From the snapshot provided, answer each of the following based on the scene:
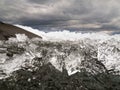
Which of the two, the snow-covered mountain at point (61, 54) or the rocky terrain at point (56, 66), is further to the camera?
the snow-covered mountain at point (61, 54)

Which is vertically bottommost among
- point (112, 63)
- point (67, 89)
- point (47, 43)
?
point (67, 89)

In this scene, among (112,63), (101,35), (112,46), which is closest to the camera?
(112,63)

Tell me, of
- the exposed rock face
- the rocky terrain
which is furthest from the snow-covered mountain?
the exposed rock face

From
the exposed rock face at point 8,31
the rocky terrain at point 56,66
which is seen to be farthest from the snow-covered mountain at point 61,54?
the exposed rock face at point 8,31

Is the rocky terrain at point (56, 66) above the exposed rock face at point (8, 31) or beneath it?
beneath

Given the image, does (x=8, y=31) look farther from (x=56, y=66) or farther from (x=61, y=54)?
(x=56, y=66)

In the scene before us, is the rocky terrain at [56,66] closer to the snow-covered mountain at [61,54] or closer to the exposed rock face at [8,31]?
the snow-covered mountain at [61,54]

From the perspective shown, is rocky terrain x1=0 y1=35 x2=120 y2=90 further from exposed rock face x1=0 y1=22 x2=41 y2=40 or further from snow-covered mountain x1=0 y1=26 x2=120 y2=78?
exposed rock face x1=0 y1=22 x2=41 y2=40

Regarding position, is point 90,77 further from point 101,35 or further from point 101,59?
point 101,35

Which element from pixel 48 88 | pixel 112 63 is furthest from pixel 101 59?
pixel 48 88

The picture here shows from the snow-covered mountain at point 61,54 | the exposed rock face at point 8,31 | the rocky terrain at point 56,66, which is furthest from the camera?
the exposed rock face at point 8,31

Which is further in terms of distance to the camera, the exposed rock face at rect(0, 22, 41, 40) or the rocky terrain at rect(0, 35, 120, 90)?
the exposed rock face at rect(0, 22, 41, 40)
